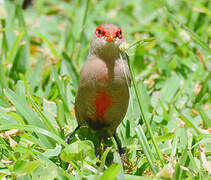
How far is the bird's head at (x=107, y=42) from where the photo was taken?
9.32ft

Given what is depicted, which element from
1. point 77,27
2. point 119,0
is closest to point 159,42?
point 77,27

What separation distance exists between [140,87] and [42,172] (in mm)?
1695

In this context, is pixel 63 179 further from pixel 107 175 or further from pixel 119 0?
pixel 119 0

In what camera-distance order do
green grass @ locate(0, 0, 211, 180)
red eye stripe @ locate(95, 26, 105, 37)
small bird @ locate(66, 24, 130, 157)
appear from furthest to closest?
red eye stripe @ locate(95, 26, 105, 37) → small bird @ locate(66, 24, 130, 157) → green grass @ locate(0, 0, 211, 180)

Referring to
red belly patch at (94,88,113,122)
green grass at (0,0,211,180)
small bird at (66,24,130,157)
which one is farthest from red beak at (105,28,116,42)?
red belly patch at (94,88,113,122)

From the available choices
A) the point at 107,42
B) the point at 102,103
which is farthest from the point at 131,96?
the point at 107,42

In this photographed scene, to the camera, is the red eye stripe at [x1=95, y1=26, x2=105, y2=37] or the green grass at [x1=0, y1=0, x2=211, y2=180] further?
the red eye stripe at [x1=95, y1=26, x2=105, y2=37]

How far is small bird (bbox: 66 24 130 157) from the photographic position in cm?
278

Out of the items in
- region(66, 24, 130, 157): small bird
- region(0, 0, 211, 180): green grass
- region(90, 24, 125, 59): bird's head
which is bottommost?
region(0, 0, 211, 180): green grass

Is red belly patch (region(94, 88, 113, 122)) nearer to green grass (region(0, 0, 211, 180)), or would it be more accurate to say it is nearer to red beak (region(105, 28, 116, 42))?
green grass (region(0, 0, 211, 180))

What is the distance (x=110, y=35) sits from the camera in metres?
2.85

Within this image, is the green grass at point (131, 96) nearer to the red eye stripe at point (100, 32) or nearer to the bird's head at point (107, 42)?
the bird's head at point (107, 42)

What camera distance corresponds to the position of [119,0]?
6.12m

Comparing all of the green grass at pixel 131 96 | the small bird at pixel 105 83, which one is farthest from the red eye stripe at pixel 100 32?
the green grass at pixel 131 96
